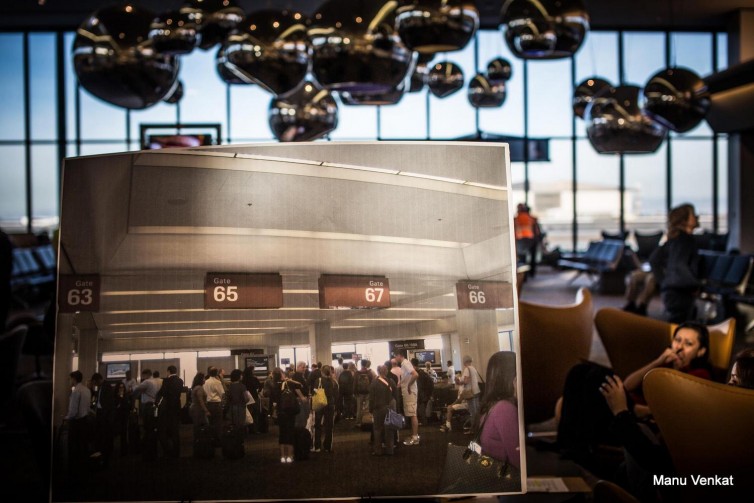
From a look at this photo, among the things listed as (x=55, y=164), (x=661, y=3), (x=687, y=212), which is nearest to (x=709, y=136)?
(x=661, y=3)

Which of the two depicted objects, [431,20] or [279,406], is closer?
[279,406]

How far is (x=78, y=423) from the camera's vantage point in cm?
155

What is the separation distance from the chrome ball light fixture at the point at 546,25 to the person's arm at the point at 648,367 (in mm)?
1522

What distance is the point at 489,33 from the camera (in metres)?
15.9

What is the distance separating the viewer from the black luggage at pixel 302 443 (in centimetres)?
152

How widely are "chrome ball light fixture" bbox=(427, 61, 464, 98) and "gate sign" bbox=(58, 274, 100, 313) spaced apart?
18.6ft

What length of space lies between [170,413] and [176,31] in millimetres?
2314

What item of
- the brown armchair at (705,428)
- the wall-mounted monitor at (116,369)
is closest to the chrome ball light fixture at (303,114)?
the brown armchair at (705,428)

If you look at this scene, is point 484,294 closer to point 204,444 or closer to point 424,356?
point 424,356

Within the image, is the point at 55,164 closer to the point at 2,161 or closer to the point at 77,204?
the point at 2,161

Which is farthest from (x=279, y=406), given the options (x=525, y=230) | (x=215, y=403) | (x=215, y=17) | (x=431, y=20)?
(x=525, y=230)

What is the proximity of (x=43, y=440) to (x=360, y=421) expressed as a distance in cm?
140

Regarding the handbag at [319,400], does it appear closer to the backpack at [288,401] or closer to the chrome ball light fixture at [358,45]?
the backpack at [288,401]

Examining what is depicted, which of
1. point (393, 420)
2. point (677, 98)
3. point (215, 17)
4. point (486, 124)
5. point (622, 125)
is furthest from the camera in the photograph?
point (486, 124)
